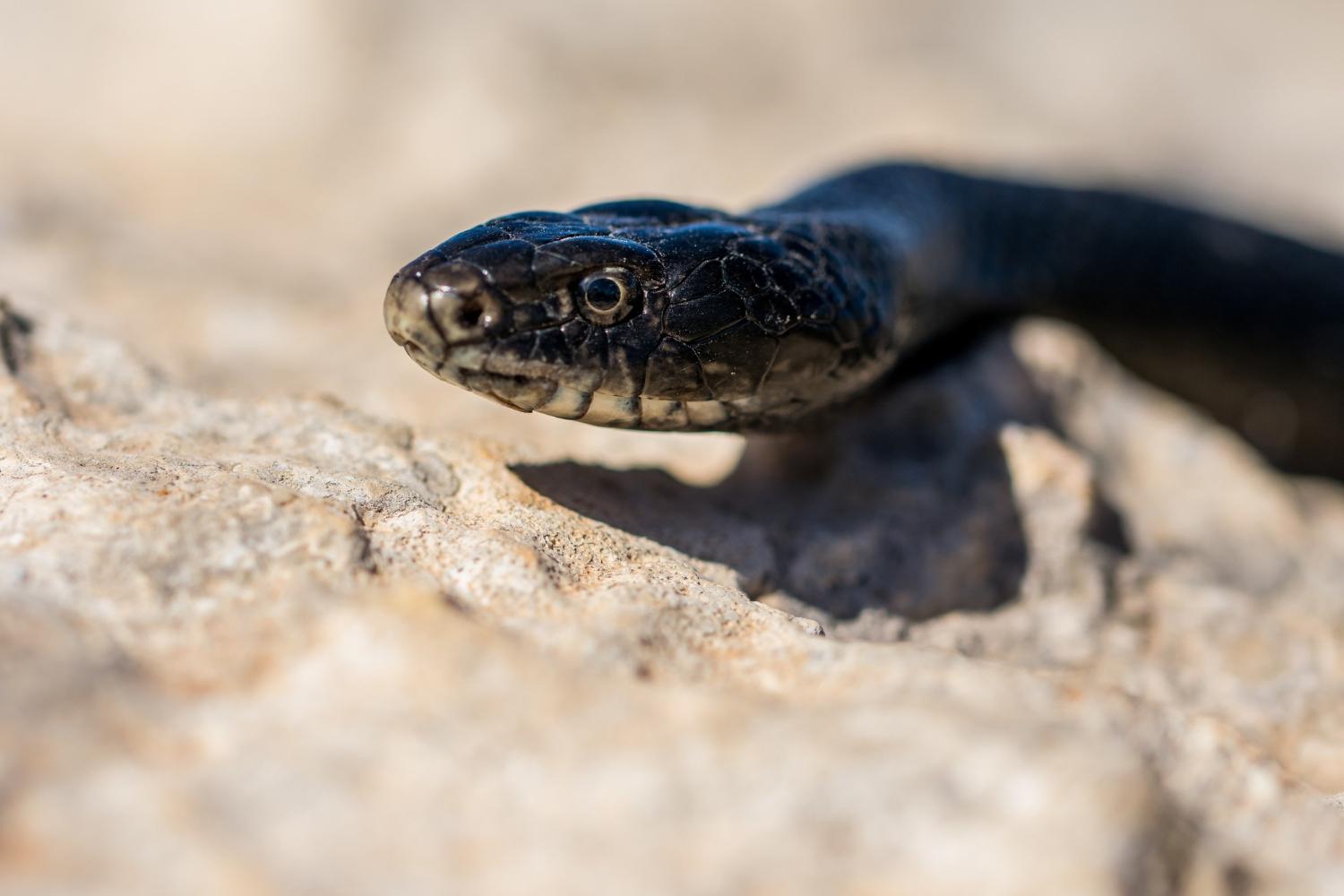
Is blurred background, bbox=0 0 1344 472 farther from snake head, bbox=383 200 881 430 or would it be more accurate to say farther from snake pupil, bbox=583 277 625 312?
snake pupil, bbox=583 277 625 312

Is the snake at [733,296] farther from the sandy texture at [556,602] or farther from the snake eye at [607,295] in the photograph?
the sandy texture at [556,602]

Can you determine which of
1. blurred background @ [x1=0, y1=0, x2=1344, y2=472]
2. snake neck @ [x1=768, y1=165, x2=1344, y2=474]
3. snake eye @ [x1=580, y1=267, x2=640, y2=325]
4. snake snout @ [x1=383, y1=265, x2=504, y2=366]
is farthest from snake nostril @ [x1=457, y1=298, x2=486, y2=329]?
snake neck @ [x1=768, y1=165, x2=1344, y2=474]

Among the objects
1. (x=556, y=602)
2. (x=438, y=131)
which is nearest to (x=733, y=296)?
(x=556, y=602)

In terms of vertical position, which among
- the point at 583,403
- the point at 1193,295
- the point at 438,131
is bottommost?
the point at 1193,295

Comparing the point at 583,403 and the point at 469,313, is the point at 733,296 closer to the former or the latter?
the point at 583,403

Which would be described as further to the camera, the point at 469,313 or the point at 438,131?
the point at 438,131

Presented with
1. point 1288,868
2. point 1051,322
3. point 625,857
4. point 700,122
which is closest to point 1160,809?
point 1288,868

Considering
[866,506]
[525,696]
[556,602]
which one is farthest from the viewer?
[866,506]
